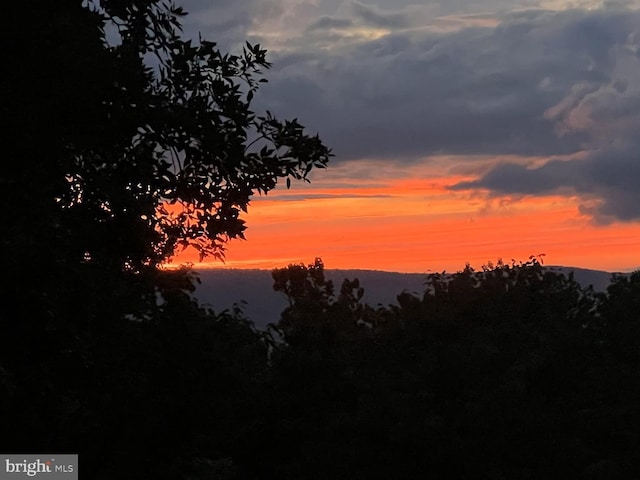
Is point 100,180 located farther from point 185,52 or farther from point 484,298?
point 484,298

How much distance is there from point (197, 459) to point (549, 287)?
2964cm

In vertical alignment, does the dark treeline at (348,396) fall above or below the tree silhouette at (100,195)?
below

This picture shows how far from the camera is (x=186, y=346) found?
60.5 ft

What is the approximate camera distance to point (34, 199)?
10.0 m

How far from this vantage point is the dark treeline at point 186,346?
33.9 feet

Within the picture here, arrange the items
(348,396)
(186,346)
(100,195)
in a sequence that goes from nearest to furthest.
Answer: (100,195)
(186,346)
(348,396)

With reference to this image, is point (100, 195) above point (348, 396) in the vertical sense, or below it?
above

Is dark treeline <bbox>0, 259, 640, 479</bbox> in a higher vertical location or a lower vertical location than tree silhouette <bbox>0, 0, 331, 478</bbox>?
lower

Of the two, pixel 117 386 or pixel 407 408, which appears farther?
pixel 407 408

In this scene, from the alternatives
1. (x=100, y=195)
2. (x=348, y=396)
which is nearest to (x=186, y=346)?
(x=100, y=195)

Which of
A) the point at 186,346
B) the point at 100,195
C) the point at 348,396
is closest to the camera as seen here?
the point at 100,195

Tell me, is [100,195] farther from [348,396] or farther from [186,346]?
[348,396]

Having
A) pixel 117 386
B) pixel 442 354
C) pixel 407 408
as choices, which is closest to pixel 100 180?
pixel 117 386

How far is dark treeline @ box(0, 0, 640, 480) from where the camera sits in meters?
10.3
